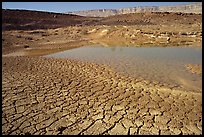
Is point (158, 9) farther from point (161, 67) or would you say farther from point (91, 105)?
point (91, 105)

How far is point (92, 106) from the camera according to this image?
4691mm

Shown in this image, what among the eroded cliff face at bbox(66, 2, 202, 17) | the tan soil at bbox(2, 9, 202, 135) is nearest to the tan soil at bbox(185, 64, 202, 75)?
the tan soil at bbox(2, 9, 202, 135)

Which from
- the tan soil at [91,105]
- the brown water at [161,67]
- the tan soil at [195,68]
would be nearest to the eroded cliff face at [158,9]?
the brown water at [161,67]

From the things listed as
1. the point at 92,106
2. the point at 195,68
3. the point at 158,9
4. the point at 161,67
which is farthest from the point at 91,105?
the point at 158,9

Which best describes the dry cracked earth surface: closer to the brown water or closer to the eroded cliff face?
the brown water

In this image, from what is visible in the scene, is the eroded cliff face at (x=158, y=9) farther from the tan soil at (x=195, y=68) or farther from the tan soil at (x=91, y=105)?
the tan soil at (x=91, y=105)

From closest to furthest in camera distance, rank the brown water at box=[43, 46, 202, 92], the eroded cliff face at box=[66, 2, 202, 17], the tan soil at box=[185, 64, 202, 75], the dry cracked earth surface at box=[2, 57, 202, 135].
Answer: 1. the dry cracked earth surface at box=[2, 57, 202, 135]
2. the brown water at box=[43, 46, 202, 92]
3. the tan soil at box=[185, 64, 202, 75]
4. the eroded cliff face at box=[66, 2, 202, 17]

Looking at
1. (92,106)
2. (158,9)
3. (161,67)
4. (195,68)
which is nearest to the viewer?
(92,106)

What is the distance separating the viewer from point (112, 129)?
3844 millimetres

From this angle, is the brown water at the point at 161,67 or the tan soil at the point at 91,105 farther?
the brown water at the point at 161,67

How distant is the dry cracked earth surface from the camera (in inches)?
153

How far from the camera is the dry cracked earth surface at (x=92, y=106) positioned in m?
3.88

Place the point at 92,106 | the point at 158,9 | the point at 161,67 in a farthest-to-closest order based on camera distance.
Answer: the point at 158,9
the point at 161,67
the point at 92,106

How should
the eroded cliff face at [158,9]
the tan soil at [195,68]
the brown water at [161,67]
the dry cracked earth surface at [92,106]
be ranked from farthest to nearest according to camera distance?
the eroded cliff face at [158,9]
the tan soil at [195,68]
the brown water at [161,67]
the dry cracked earth surface at [92,106]
